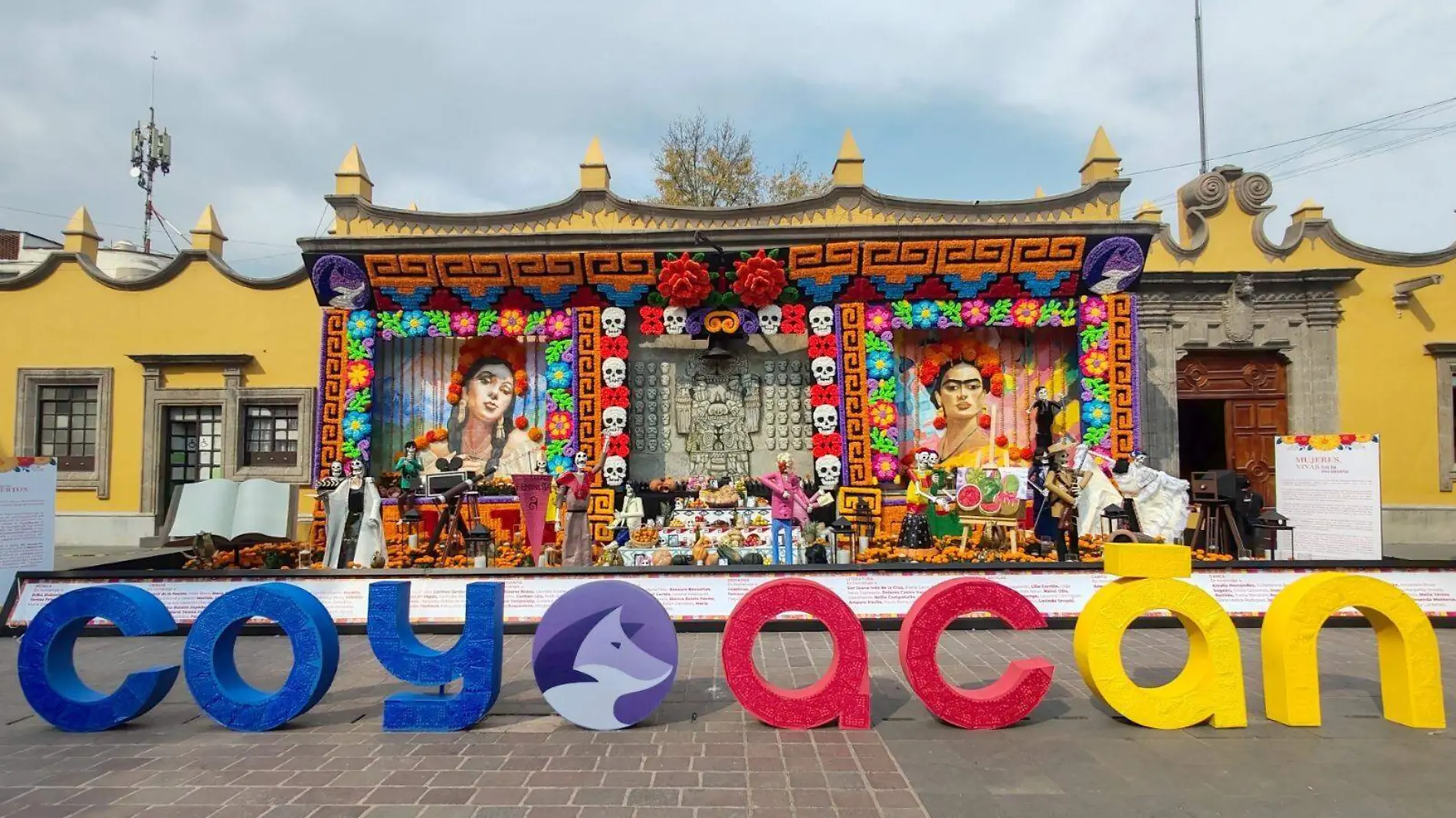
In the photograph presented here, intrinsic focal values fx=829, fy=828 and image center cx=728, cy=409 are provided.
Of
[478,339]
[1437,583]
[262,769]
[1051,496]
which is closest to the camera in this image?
[262,769]

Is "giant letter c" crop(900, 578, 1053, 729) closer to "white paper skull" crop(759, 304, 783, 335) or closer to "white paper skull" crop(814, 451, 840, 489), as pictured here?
"white paper skull" crop(814, 451, 840, 489)

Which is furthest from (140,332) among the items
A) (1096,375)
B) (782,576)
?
(1096,375)

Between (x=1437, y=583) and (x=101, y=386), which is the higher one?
(x=101, y=386)

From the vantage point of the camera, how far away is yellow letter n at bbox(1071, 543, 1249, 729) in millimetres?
5785

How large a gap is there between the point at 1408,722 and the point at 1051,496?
18.9 ft

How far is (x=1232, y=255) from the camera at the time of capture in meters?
16.3

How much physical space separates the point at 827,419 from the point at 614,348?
4099 mm

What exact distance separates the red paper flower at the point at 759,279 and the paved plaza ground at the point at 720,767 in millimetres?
9120

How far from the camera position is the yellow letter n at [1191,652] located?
579 cm

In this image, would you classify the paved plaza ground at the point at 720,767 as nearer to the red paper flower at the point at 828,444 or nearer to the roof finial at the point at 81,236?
the red paper flower at the point at 828,444

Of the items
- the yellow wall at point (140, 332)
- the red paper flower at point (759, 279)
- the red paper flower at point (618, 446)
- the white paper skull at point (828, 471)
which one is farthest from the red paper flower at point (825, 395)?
the yellow wall at point (140, 332)

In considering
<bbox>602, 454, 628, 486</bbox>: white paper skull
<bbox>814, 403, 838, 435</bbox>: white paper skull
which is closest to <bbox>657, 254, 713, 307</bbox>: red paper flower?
<bbox>814, 403, 838, 435</bbox>: white paper skull

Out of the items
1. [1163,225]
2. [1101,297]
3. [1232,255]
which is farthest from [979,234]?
[1232,255]

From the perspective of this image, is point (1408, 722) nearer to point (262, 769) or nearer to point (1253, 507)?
point (1253, 507)
